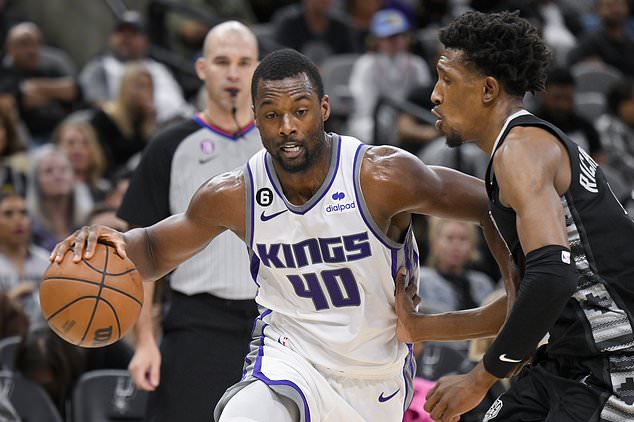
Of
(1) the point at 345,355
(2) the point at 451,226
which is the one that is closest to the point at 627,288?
(1) the point at 345,355

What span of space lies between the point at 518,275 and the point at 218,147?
2.00m

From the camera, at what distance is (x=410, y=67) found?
441 inches

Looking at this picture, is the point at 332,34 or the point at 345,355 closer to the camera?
the point at 345,355

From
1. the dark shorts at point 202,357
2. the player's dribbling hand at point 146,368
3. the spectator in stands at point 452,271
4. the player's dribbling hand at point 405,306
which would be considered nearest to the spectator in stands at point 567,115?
the spectator in stands at point 452,271

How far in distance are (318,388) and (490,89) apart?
1285 mm

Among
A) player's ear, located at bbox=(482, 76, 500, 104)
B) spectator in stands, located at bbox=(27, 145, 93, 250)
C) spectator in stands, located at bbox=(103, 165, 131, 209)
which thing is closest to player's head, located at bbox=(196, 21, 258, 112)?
player's ear, located at bbox=(482, 76, 500, 104)

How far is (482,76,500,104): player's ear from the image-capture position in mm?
4035

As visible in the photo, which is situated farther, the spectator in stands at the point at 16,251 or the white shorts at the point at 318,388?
the spectator in stands at the point at 16,251

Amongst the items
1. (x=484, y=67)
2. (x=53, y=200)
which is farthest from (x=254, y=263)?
(x=53, y=200)

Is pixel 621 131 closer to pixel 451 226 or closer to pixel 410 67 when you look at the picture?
pixel 410 67

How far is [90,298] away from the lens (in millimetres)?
4336

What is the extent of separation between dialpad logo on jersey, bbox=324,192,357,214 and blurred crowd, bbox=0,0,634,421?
218cm

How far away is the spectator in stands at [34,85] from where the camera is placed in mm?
10383

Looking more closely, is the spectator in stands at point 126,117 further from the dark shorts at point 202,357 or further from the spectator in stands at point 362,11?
the dark shorts at point 202,357
